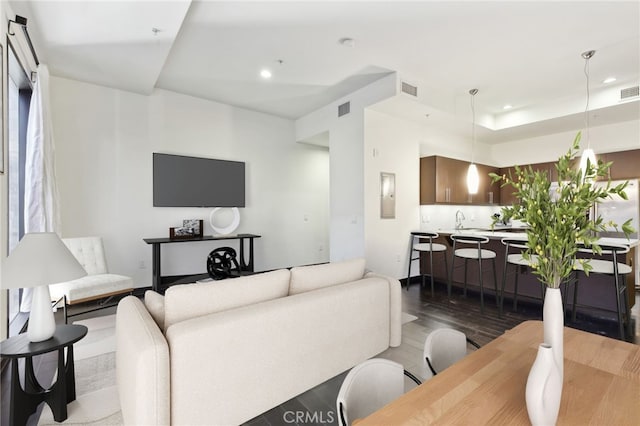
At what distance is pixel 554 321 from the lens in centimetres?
93

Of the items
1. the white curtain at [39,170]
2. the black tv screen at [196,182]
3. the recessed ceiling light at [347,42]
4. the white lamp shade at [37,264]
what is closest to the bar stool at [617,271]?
the recessed ceiling light at [347,42]

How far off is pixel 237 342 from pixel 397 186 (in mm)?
4079

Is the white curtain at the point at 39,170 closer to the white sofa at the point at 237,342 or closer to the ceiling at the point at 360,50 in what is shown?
the ceiling at the point at 360,50

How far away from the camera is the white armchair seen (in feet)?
10.4

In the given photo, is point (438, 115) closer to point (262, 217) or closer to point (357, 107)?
point (357, 107)

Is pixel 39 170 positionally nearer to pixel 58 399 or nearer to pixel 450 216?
pixel 58 399

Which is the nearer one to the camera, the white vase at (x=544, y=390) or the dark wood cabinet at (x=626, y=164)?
the white vase at (x=544, y=390)

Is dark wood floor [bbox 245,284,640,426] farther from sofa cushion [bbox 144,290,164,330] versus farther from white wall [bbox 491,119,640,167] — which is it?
white wall [bbox 491,119,640,167]

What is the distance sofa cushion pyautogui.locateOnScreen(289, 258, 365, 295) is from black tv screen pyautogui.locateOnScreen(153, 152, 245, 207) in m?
3.47

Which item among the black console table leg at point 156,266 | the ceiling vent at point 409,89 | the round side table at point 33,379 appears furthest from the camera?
the black console table leg at point 156,266

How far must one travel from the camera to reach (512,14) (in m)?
2.87

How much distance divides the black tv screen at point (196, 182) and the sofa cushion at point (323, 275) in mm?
3470

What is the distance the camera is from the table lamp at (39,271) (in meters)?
1.54

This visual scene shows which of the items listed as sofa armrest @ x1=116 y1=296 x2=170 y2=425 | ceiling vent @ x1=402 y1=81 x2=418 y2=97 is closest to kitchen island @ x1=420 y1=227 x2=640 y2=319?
ceiling vent @ x1=402 y1=81 x2=418 y2=97
